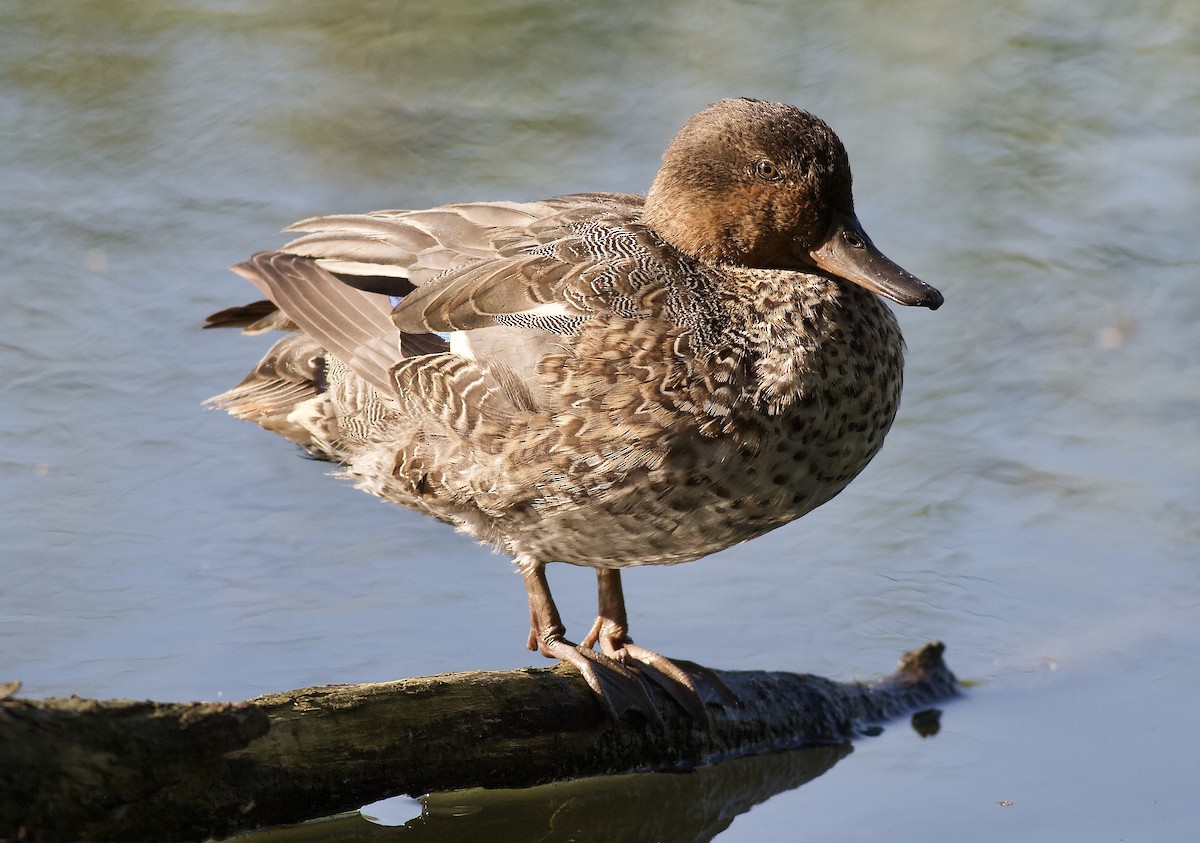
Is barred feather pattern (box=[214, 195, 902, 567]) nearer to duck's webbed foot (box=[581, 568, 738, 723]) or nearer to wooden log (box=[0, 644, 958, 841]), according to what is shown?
duck's webbed foot (box=[581, 568, 738, 723])

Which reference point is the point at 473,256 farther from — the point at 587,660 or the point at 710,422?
the point at 587,660

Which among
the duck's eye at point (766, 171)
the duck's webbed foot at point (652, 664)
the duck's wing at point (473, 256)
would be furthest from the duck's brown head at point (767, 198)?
the duck's webbed foot at point (652, 664)

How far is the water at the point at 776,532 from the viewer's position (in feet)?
13.6

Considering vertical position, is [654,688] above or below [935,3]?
below

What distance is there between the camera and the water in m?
4.15

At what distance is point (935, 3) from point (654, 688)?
18.1ft

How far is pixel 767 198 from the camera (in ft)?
12.3

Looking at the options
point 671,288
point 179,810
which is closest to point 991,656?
point 671,288

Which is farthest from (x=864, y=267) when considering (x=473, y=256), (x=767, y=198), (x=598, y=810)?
(x=598, y=810)

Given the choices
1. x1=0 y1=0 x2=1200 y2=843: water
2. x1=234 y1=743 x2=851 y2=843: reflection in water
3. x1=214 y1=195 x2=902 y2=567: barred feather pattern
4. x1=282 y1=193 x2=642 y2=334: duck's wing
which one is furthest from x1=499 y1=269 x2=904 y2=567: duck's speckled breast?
x1=0 y1=0 x2=1200 y2=843: water

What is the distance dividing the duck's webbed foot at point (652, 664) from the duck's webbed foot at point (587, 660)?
0.23ft

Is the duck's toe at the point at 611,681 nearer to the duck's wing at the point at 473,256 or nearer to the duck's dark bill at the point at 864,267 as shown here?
the duck's wing at the point at 473,256

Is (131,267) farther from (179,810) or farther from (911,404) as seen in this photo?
(179,810)

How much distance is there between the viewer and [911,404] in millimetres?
5551
